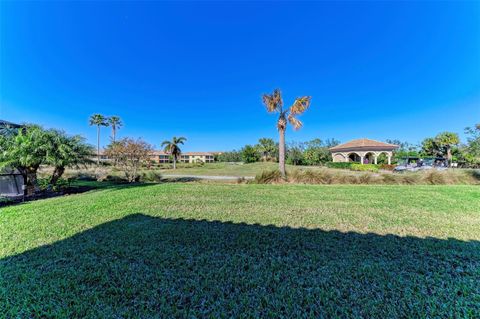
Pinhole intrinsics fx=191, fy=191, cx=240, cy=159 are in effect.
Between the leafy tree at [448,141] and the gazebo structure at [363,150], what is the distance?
29.7 feet

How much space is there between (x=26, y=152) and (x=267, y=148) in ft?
140

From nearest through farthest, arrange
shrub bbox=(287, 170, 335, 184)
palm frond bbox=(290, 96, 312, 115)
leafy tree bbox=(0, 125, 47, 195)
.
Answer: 1. leafy tree bbox=(0, 125, 47, 195)
2. shrub bbox=(287, 170, 335, 184)
3. palm frond bbox=(290, 96, 312, 115)

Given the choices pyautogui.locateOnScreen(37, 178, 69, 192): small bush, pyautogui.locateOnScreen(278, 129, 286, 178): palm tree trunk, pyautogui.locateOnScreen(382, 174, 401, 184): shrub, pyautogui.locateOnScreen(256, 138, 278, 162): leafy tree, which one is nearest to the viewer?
pyautogui.locateOnScreen(37, 178, 69, 192): small bush

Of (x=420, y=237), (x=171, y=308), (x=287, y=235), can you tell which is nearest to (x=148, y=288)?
(x=171, y=308)

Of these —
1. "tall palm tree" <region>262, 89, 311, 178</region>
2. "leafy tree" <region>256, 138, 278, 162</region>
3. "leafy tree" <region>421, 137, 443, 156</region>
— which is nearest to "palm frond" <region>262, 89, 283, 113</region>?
"tall palm tree" <region>262, 89, 311, 178</region>

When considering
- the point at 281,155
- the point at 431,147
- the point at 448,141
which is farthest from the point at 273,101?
the point at 431,147

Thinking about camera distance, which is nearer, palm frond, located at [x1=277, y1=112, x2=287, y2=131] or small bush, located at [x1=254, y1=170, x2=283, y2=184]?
small bush, located at [x1=254, y1=170, x2=283, y2=184]

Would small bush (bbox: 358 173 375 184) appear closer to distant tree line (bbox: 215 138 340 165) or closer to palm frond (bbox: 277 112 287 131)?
palm frond (bbox: 277 112 287 131)

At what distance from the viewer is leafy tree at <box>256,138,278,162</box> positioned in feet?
154

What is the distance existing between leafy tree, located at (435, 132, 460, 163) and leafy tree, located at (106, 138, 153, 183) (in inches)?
1685

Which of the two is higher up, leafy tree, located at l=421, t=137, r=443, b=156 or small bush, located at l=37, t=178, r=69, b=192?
leafy tree, located at l=421, t=137, r=443, b=156

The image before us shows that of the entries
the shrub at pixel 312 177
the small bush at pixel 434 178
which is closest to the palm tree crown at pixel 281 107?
the shrub at pixel 312 177

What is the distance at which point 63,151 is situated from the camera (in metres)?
7.93

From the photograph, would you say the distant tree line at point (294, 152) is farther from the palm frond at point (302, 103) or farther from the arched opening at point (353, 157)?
the palm frond at point (302, 103)
